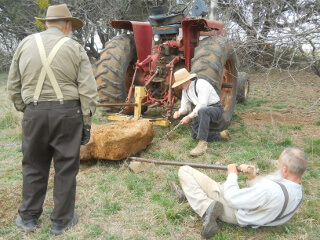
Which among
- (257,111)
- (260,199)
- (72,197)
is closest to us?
(260,199)

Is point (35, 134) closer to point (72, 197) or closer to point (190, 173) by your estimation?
point (72, 197)

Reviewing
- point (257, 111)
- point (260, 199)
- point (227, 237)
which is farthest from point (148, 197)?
point (257, 111)

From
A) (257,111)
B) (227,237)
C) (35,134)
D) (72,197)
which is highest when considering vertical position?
(35,134)

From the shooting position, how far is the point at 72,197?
9.47 ft

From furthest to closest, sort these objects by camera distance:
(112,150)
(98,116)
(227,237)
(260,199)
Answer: (98,116) → (112,150) → (227,237) → (260,199)

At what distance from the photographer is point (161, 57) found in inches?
217

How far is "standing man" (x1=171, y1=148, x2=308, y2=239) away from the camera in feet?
7.86

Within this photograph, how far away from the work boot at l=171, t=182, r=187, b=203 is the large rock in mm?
900

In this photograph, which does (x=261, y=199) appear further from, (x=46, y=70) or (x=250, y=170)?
(x=46, y=70)

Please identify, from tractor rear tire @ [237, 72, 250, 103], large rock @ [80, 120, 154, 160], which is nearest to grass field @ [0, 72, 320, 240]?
large rock @ [80, 120, 154, 160]

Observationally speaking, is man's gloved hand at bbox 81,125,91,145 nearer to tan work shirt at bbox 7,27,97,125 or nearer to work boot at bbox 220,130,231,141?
tan work shirt at bbox 7,27,97,125

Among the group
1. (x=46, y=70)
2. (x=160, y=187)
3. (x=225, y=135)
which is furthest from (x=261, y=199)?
(x=225, y=135)

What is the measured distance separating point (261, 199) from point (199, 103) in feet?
7.76

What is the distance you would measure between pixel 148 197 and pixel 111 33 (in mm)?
11236
